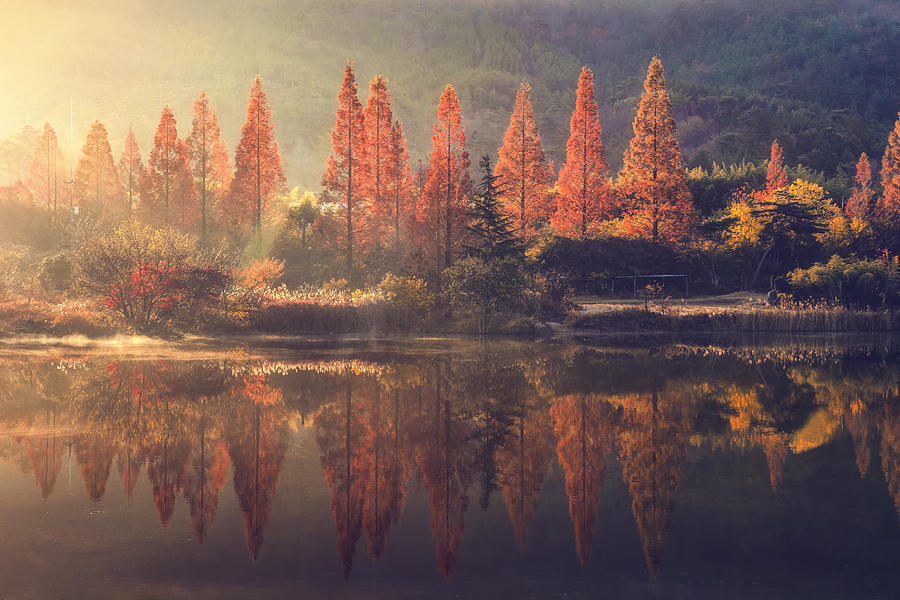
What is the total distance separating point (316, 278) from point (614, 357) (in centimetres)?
2488

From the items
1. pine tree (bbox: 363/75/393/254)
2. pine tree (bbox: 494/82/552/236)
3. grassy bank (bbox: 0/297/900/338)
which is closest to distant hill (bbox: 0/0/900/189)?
pine tree (bbox: 494/82/552/236)

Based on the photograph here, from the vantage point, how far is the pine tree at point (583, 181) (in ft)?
186

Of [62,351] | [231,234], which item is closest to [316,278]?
[231,234]

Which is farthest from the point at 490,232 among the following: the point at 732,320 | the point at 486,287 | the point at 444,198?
the point at 732,320

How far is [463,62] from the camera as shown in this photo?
17050 cm

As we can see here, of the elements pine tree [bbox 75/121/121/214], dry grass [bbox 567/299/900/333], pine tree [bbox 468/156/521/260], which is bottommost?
dry grass [bbox 567/299/900/333]

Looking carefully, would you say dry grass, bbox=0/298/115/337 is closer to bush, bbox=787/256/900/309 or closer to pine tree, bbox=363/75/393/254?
pine tree, bbox=363/75/393/254

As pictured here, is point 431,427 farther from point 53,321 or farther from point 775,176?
point 775,176

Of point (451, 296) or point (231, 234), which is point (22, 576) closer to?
point (451, 296)

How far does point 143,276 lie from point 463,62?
144 metres

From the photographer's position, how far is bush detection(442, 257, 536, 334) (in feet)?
127

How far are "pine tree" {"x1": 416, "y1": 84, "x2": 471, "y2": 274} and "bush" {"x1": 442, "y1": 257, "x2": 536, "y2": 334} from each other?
4042 mm

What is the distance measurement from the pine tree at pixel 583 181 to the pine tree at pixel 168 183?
80.8ft

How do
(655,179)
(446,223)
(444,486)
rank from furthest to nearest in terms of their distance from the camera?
1. (655,179)
2. (446,223)
3. (444,486)
